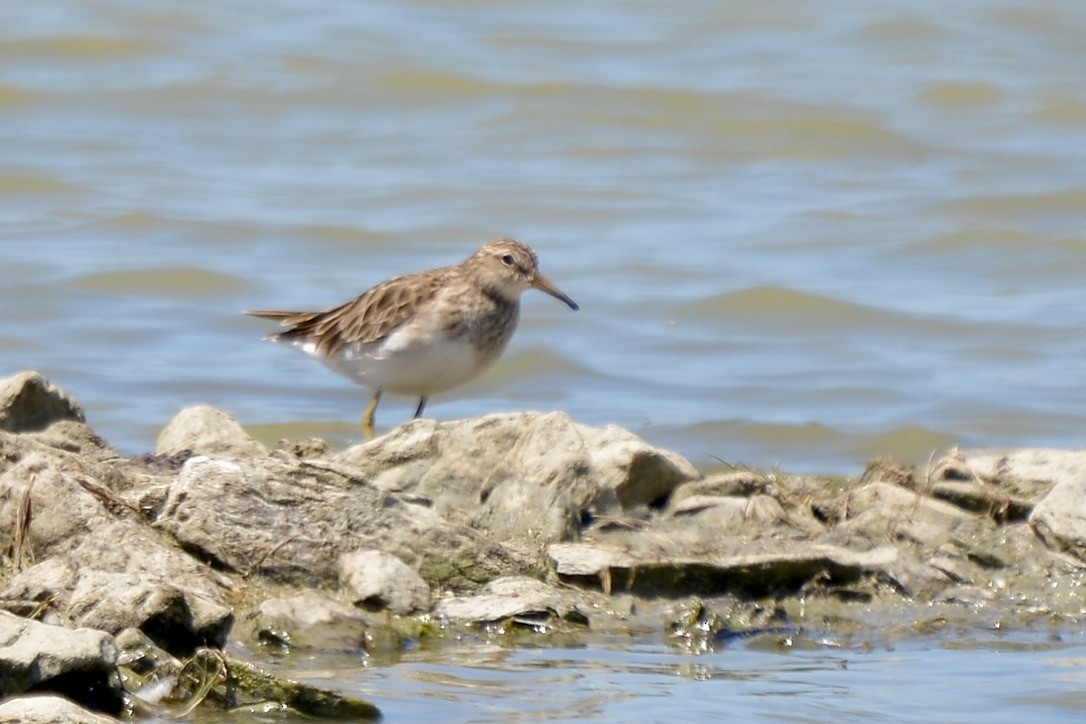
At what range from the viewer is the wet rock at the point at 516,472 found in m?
6.38

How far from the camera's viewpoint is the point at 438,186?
52.7 ft

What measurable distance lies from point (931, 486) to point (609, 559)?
165cm

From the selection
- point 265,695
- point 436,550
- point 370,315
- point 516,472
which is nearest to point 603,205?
point 370,315

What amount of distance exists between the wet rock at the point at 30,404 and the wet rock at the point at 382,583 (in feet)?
6.22

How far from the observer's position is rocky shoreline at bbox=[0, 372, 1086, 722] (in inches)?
189

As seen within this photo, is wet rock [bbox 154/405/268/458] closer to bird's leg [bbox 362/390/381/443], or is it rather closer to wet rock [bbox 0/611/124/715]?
wet rock [bbox 0/611/124/715]

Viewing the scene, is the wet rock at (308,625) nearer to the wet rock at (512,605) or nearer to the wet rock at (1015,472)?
the wet rock at (512,605)

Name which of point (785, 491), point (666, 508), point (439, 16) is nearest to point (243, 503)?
point (666, 508)

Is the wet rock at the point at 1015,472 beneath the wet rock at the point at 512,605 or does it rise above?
above

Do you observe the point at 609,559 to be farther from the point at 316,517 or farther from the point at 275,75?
the point at 275,75

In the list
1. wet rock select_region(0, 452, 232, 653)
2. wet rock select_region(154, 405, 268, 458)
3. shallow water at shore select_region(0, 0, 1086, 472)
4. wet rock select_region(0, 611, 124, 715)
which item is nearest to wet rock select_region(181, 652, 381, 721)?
wet rock select_region(0, 452, 232, 653)

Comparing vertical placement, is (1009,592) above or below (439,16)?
below

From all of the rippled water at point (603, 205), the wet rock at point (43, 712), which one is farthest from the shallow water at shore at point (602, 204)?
the wet rock at point (43, 712)

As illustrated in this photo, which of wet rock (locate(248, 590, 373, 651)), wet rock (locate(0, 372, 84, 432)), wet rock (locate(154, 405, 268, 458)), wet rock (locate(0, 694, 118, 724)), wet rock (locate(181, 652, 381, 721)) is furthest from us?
wet rock (locate(0, 372, 84, 432))
